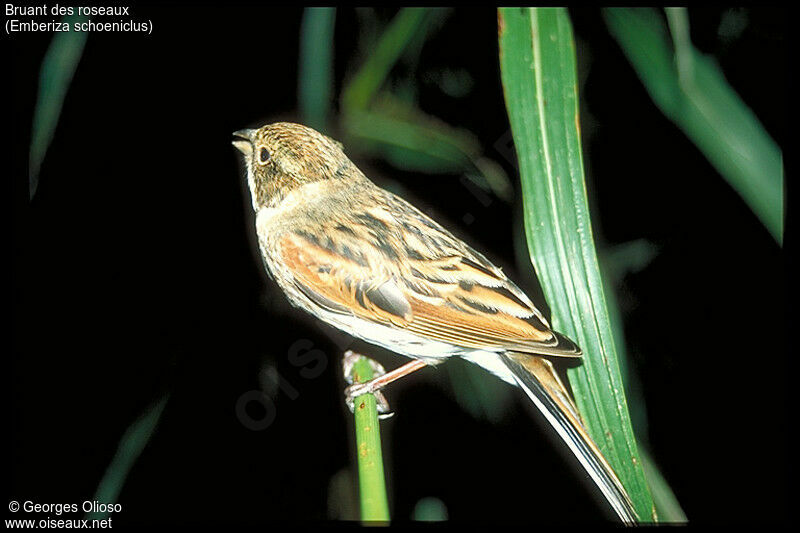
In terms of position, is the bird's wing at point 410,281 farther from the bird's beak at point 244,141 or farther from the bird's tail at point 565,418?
the bird's beak at point 244,141

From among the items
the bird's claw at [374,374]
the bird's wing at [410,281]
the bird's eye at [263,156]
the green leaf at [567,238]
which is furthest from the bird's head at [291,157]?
the green leaf at [567,238]

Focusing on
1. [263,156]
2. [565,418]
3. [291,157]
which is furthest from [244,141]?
[565,418]

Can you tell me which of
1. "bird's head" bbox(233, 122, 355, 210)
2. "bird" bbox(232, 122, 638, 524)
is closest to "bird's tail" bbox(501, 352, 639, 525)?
"bird" bbox(232, 122, 638, 524)

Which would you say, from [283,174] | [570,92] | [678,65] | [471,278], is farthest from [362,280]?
[678,65]

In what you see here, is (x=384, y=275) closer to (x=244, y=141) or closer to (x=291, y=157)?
(x=291, y=157)

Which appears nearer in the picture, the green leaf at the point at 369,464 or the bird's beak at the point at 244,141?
the green leaf at the point at 369,464

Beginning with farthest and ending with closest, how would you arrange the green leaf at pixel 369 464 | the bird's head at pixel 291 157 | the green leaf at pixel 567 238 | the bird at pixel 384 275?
the bird's head at pixel 291 157 < the bird at pixel 384 275 < the green leaf at pixel 567 238 < the green leaf at pixel 369 464

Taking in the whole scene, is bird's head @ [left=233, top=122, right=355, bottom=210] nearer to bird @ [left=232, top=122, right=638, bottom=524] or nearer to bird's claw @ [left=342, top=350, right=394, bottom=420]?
bird @ [left=232, top=122, right=638, bottom=524]

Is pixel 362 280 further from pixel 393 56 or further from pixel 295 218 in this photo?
pixel 393 56
